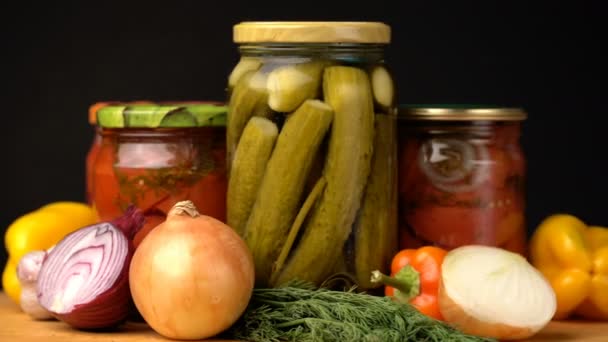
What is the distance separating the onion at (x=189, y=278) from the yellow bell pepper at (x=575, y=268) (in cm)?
67

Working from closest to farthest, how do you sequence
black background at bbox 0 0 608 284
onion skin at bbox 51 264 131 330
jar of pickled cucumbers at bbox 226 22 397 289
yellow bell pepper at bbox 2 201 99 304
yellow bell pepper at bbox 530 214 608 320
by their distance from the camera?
1. onion skin at bbox 51 264 131 330
2. jar of pickled cucumbers at bbox 226 22 397 289
3. yellow bell pepper at bbox 530 214 608 320
4. yellow bell pepper at bbox 2 201 99 304
5. black background at bbox 0 0 608 284

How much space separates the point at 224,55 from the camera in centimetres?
386

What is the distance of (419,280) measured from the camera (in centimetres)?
272

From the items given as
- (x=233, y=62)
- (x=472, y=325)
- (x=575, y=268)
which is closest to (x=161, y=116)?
(x=472, y=325)

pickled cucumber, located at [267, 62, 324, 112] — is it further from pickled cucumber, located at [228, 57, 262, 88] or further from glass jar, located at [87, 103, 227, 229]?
glass jar, located at [87, 103, 227, 229]

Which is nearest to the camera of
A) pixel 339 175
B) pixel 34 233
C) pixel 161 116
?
pixel 339 175

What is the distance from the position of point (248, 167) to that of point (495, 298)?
55 centimetres

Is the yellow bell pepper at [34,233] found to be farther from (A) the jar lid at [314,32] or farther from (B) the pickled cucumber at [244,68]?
(A) the jar lid at [314,32]

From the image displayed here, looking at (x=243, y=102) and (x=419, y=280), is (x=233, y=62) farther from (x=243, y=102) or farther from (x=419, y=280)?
(x=419, y=280)

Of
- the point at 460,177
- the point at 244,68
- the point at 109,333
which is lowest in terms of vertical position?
the point at 109,333

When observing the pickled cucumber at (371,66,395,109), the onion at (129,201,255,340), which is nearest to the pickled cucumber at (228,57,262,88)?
the pickled cucumber at (371,66,395,109)

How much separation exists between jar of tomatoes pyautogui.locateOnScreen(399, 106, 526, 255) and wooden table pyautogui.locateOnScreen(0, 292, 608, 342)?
24cm

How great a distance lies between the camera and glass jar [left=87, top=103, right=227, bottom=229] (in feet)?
9.42

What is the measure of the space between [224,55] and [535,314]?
4.98 feet
